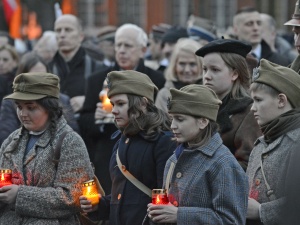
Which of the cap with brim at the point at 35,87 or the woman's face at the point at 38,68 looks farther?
the woman's face at the point at 38,68

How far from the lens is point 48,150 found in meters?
7.55

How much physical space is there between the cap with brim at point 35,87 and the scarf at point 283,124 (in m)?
1.80

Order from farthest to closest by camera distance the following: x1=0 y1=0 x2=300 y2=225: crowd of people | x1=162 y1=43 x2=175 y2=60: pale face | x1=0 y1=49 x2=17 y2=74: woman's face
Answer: x1=162 y1=43 x2=175 y2=60: pale face
x1=0 y1=49 x2=17 y2=74: woman's face
x1=0 y1=0 x2=300 y2=225: crowd of people

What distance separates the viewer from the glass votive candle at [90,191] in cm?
734

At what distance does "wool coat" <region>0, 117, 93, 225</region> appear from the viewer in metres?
7.46

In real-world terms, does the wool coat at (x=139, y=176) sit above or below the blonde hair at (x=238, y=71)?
below

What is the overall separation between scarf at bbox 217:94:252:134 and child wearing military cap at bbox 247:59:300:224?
531 millimetres

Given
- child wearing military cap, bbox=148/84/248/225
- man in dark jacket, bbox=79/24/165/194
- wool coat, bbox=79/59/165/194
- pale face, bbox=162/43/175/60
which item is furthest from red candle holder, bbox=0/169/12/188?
pale face, bbox=162/43/175/60

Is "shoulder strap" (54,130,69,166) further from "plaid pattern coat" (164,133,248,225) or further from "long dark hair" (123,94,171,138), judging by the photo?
"plaid pattern coat" (164,133,248,225)

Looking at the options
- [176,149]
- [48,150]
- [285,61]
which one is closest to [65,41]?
[285,61]

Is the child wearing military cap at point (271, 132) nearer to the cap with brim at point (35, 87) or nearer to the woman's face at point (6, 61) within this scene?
the cap with brim at point (35, 87)

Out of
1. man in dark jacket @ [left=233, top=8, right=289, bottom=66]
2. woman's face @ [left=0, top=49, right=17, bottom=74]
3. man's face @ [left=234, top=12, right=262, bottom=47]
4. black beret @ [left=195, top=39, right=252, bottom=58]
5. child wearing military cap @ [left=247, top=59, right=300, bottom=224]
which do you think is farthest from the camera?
woman's face @ [left=0, top=49, right=17, bottom=74]

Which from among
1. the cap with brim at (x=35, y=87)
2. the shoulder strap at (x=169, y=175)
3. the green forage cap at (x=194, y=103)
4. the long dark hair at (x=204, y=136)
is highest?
the green forage cap at (x=194, y=103)

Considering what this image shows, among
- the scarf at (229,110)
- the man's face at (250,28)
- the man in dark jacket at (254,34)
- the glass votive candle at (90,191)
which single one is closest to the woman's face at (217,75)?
the scarf at (229,110)
